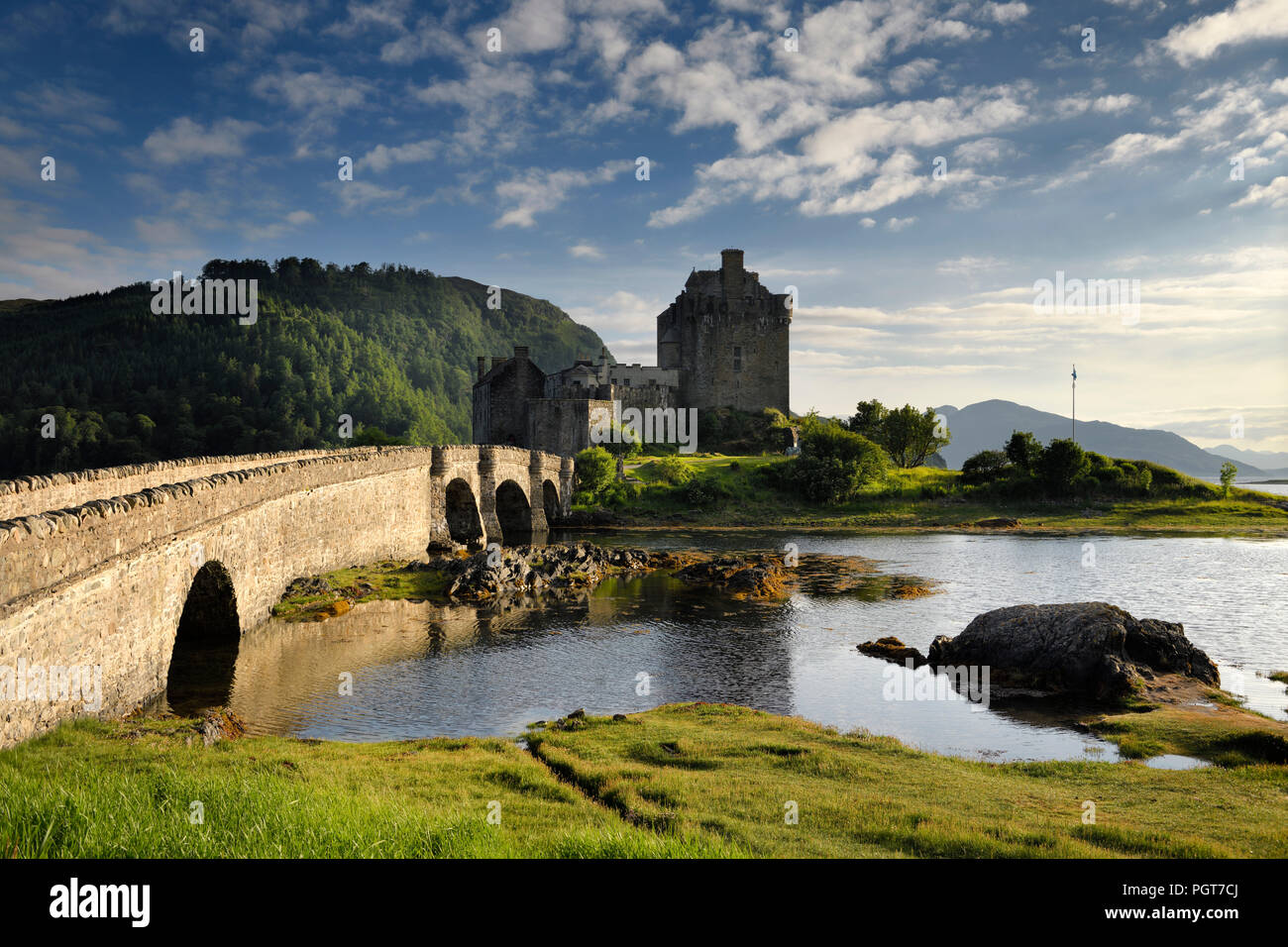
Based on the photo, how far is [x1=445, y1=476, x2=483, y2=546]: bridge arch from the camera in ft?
157

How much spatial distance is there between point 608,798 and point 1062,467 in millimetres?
71133

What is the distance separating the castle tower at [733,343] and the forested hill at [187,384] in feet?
120

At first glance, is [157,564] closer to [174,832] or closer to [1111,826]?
[174,832]

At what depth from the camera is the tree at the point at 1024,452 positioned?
74000 millimetres

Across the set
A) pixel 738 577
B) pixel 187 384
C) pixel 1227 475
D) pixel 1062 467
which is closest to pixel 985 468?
pixel 1062 467

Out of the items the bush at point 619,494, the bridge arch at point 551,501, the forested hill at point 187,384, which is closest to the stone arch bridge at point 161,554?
the bridge arch at point 551,501

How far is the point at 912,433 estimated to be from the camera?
8900 centimetres

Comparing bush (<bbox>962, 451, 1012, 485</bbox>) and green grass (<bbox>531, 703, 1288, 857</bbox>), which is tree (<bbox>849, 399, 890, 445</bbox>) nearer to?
bush (<bbox>962, 451, 1012, 485</bbox>)

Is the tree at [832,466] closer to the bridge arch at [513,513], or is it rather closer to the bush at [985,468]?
the bush at [985,468]


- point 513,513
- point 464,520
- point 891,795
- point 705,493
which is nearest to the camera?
point 891,795

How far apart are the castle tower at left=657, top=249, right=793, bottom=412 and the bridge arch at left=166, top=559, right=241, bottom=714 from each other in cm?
7493

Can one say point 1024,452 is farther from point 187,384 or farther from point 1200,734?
point 187,384
